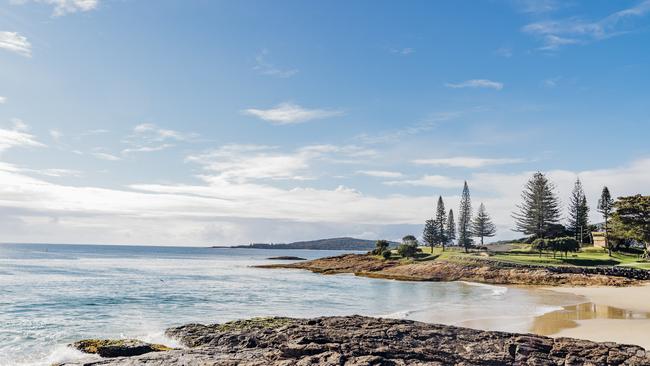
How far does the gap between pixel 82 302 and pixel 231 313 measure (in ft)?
37.8

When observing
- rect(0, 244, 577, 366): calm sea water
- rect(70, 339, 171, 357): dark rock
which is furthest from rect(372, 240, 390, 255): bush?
rect(70, 339, 171, 357): dark rock

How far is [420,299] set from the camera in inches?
1490

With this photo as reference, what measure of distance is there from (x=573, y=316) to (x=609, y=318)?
1840 mm

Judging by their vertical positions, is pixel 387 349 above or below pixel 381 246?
below

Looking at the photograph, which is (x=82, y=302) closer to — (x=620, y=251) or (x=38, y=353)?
(x=38, y=353)

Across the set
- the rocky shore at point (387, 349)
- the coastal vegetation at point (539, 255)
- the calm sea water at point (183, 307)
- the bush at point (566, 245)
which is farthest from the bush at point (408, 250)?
the rocky shore at point (387, 349)

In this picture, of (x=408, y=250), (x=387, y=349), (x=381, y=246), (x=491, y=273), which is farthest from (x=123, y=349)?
(x=381, y=246)

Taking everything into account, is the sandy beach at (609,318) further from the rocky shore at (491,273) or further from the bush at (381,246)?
the bush at (381,246)

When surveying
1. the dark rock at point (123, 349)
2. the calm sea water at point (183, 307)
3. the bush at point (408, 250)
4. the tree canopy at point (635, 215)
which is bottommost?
the calm sea water at point (183, 307)

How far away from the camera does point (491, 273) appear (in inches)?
2186

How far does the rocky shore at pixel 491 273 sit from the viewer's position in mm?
46750

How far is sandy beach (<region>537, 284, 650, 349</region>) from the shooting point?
20.4 metres

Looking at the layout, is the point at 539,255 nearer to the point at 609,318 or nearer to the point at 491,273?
the point at 491,273

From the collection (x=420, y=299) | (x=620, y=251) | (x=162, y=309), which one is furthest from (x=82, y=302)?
(x=620, y=251)
